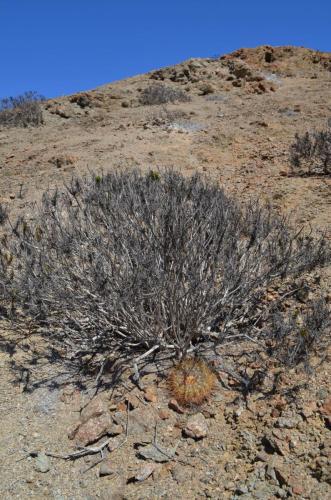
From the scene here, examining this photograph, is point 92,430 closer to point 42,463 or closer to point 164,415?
point 42,463

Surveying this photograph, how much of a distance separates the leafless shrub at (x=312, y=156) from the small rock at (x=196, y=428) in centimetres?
403

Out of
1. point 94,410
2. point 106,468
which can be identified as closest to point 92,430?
point 94,410

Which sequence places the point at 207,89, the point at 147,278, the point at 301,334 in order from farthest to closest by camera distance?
1. the point at 207,89
2. the point at 147,278
3. the point at 301,334

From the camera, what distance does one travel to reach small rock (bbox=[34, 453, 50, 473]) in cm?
232

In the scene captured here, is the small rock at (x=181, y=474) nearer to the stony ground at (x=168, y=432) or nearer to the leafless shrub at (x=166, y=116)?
the stony ground at (x=168, y=432)

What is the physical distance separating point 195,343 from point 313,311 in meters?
0.84

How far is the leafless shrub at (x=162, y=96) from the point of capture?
1079 cm

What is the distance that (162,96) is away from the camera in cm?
1092

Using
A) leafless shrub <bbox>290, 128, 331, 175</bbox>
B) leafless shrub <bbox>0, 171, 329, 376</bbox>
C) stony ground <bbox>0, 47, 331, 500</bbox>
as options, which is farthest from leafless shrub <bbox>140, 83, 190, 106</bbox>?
leafless shrub <bbox>0, 171, 329, 376</bbox>

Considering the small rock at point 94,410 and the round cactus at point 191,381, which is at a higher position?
the round cactus at point 191,381

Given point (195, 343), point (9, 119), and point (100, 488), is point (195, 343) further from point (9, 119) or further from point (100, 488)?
point (9, 119)

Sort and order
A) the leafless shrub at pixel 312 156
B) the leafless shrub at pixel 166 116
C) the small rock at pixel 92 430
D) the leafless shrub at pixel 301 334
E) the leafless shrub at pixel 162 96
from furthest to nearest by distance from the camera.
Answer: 1. the leafless shrub at pixel 162 96
2. the leafless shrub at pixel 166 116
3. the leafless shrub at pixel 312 156
4. the leafless shrub at pixel 301 334
5. the small rock at pixel 92 430

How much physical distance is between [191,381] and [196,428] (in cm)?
32

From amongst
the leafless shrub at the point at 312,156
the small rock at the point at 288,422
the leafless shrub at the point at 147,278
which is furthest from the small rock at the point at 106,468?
the leafless shrub at the point at 312,156
